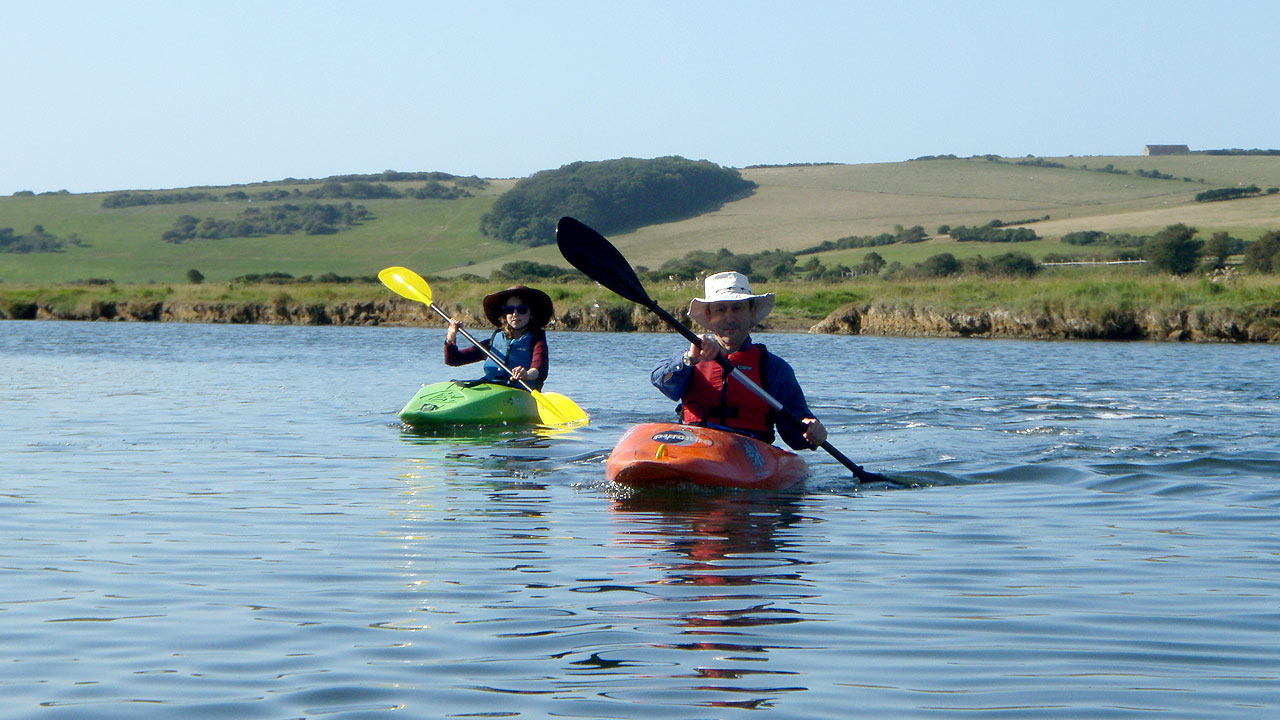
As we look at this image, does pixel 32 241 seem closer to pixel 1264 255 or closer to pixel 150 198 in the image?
pixel 150 198

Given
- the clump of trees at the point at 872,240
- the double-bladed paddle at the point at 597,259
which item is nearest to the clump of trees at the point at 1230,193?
the clump of trees at the point at 872,240

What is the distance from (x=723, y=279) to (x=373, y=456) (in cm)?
357

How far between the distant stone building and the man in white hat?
9696cm

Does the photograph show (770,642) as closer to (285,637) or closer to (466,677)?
(466,677)

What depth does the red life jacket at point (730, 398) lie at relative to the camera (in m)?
7.24

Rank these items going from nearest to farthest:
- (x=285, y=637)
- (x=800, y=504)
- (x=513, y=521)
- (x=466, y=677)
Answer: (x=466, y=677) < (x=285, y=637) < (x=513, y=521) < (x=800, y=504)

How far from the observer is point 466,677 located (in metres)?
3.71

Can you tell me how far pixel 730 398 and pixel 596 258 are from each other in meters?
1.17

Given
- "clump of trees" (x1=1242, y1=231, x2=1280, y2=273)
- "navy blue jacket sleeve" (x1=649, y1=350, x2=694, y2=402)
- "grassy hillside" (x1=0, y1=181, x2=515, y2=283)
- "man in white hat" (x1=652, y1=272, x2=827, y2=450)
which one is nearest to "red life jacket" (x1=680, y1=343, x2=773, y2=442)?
"man in white hat" (x1=652, y1=272, x2=827, y2=450)

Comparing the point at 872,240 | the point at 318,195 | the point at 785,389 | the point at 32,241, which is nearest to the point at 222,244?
the point at 32,241

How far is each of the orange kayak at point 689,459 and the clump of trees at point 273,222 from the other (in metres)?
70.2

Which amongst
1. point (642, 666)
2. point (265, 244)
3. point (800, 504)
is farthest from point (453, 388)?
point (265, 244)

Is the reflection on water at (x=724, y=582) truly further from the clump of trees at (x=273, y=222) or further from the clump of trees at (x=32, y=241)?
the clump of trees at (x=273, y=222)

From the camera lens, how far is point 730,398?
290 inches
